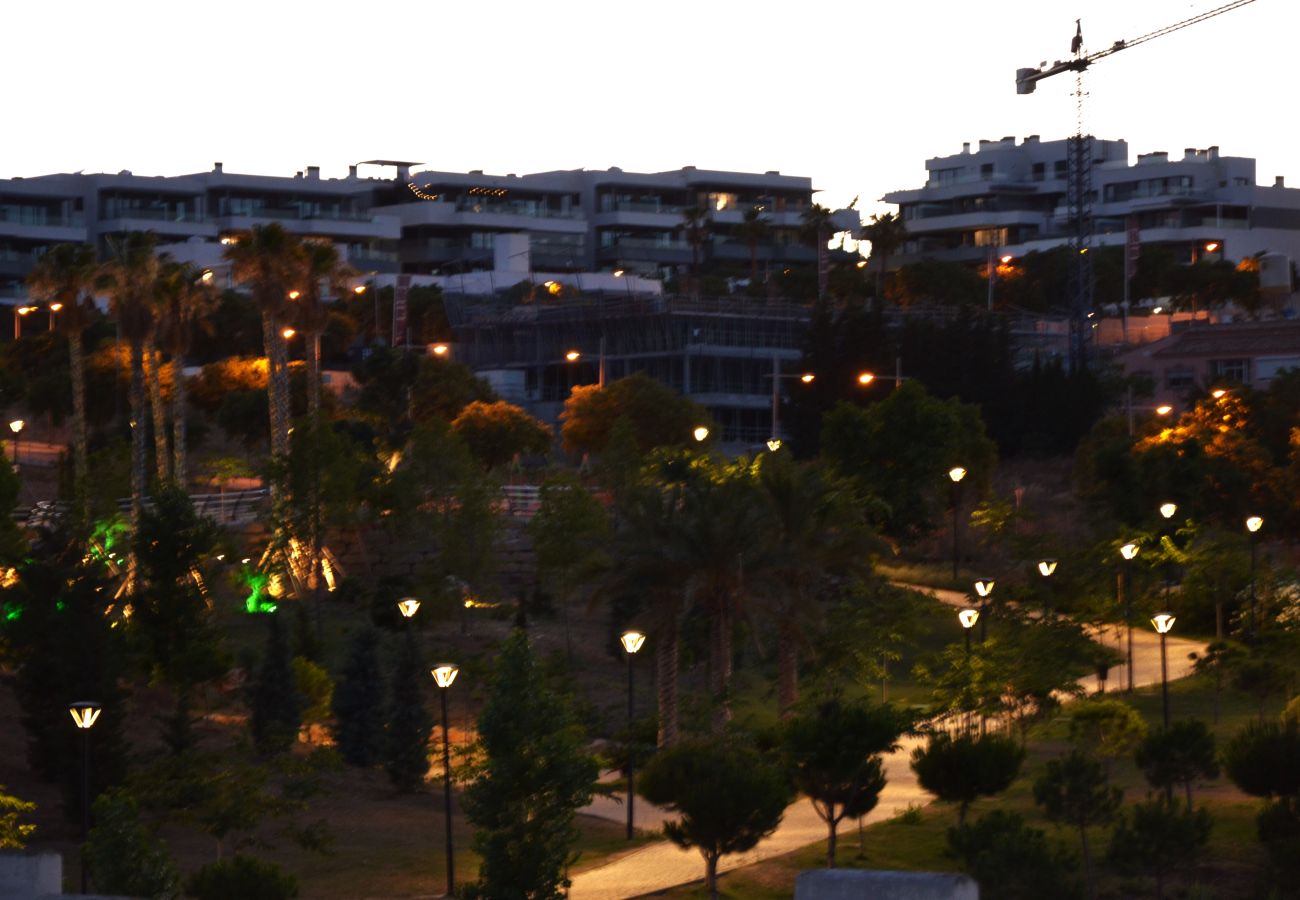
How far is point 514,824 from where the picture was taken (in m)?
27.5

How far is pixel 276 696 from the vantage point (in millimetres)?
40750

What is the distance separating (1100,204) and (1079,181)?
5924 centimetres

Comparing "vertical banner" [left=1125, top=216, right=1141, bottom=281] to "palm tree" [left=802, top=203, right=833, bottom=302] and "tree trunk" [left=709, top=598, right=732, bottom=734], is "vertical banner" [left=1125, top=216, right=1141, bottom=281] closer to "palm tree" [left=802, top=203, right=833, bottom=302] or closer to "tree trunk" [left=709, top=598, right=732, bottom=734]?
"palm tree" [left=802, top=203, right=833, bottom=302]

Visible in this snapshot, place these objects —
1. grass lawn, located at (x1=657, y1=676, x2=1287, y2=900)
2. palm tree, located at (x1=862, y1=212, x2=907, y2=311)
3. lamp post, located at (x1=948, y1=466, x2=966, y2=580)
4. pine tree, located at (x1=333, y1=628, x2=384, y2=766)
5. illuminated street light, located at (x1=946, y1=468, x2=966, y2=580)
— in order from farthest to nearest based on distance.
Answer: palm tree, located at (x1=862, y1=212, x2=907, y2=311) → illuminated street light, located at (x1=946, y1=468, x2=966, y2=580) → lamp post, located at (x1=948, y1=466, x2=966, y2=580) → pine tree, located at (x1=333, y1=628, x2=384, y2=766) → grass lawn, located at (x1=657, y1=676, x2=1287, y2=900)

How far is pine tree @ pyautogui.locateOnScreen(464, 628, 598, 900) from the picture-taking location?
27234mm

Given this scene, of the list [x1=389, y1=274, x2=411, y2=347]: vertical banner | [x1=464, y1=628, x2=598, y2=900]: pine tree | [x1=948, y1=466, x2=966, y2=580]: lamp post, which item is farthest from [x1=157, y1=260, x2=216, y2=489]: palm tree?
[x1=389, y1=274, x2=411, y2=347]: vertical banner

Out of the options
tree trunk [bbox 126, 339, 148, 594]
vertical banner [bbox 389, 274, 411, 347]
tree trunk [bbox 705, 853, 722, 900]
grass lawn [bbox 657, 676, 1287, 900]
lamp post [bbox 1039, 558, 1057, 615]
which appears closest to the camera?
tree trunk [bbox 705, 853, 722, 900]

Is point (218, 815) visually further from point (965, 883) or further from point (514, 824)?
point (965, 883)

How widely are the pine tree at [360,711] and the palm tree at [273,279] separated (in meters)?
15.5

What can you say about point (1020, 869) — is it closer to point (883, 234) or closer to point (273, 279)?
point (273, 279)

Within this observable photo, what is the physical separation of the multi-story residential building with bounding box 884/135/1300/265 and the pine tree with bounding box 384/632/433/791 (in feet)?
349

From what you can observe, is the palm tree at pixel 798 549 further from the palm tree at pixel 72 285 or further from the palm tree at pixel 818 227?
the palm tree at pixel 818 227

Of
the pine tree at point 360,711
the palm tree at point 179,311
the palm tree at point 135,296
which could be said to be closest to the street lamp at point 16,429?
the palm tree at point 179,311

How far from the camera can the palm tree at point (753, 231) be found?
142m
